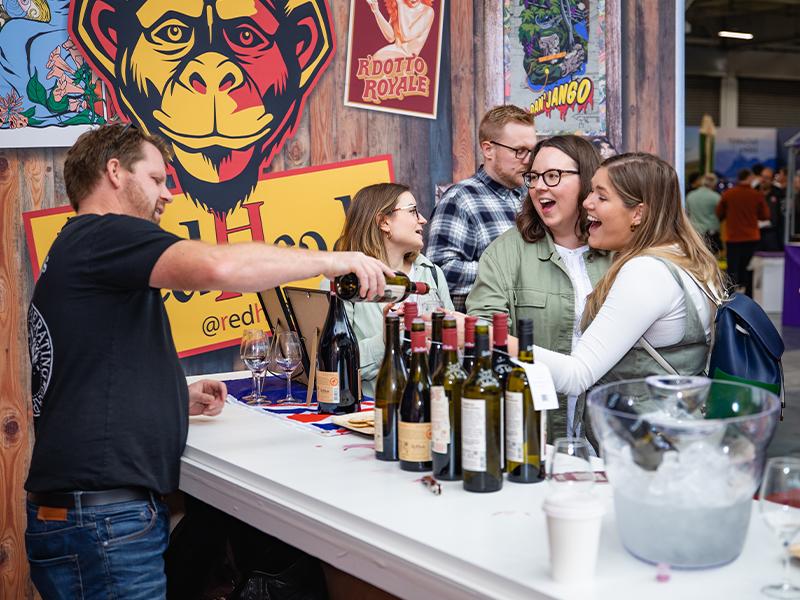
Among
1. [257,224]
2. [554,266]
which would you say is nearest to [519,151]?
[554,266]

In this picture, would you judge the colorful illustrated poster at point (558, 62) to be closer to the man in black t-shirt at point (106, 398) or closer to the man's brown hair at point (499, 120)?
the man's brown hair at point (499, 120)

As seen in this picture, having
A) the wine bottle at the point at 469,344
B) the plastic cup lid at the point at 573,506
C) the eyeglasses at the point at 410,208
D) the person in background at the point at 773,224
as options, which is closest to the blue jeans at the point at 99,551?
the wine bottle at the point at 469,344

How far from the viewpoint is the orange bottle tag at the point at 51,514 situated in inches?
75.7

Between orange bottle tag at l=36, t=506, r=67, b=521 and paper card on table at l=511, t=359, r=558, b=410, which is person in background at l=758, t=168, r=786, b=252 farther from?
orange bottle tag at l=36, t=506, r=67, b=521

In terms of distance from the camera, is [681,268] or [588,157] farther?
[588,157]

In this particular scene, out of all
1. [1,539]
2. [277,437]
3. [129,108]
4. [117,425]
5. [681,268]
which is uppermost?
[129,108]

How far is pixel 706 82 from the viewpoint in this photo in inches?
767

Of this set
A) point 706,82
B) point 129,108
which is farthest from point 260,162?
point 706,82

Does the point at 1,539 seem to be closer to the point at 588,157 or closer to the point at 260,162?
the point at 260,162

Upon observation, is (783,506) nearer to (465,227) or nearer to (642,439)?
(642,439)

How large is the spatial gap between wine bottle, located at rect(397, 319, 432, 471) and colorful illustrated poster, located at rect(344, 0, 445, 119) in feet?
7.51

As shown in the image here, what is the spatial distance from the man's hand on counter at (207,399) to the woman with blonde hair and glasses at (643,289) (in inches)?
34.5

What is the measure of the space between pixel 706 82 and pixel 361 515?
1961 cm

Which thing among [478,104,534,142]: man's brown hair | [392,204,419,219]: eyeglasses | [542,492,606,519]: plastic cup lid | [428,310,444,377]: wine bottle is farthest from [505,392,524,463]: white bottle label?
[478,104,534,142]: man's brown hair
